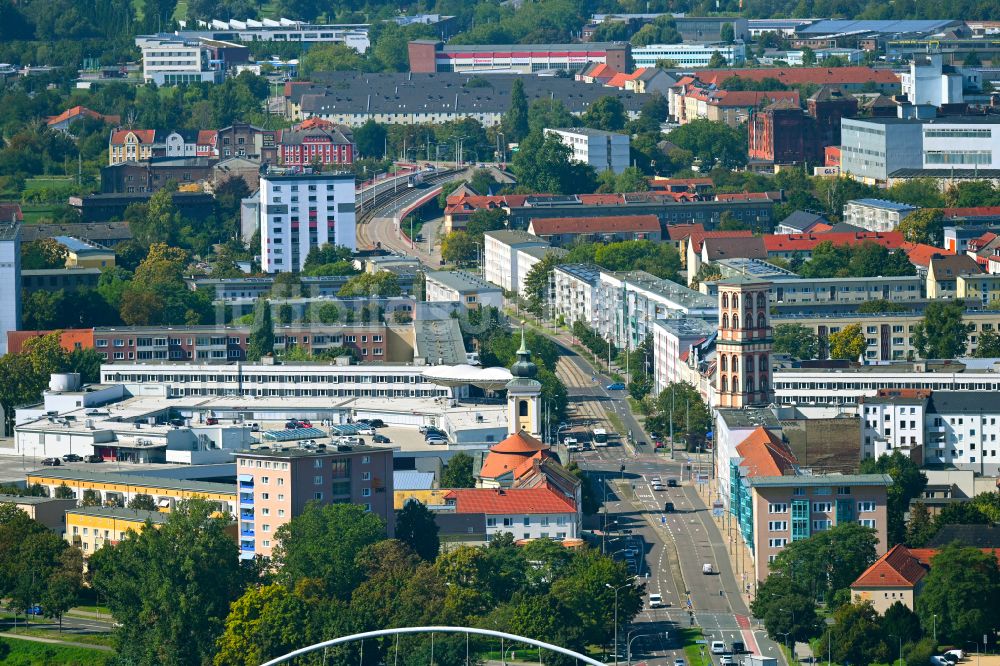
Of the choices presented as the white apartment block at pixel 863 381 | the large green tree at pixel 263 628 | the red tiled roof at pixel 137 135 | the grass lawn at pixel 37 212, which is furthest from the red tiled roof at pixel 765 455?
the red tiled roof at pixel 137 135

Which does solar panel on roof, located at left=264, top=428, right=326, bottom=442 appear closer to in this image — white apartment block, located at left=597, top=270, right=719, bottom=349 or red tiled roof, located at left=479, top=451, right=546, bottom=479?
red tiled roof, located at left=479, top=451, right=546, bottom=479

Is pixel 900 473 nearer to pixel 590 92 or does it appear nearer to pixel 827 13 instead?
pixel 590 92

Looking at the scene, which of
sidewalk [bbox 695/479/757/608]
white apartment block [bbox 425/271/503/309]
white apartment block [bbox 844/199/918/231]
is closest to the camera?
sidewalk [bbox 695/479/757/608]

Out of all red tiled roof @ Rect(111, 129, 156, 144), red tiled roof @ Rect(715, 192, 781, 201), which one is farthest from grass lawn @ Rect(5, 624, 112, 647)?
red tiled roof @ Rect(111, 129, 156, 144)

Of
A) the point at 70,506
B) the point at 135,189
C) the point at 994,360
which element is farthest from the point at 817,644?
the point at 135,189

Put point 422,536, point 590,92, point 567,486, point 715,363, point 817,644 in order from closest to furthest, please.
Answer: point 817,644 → point 422,536 → point 567,486 → point 715,363 → point 590,92
